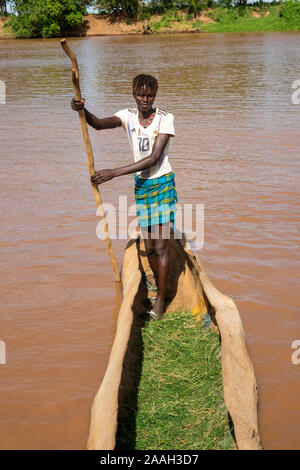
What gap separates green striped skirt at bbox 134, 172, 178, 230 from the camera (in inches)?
122

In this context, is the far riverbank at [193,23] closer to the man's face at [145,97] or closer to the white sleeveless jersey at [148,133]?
the white sleeveless jersey at [148,133]

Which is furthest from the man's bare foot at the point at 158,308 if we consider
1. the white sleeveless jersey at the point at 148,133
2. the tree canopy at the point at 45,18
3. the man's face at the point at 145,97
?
the tree canopy at the point at 45,18

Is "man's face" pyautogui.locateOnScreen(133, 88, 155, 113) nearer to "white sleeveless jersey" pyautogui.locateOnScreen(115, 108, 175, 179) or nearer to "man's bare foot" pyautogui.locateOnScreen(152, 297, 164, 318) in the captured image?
"white sleeveless jersey" pyautogui.locateOnScreen(115, 108, 175, 179)

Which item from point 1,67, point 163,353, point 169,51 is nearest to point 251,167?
point 163,353

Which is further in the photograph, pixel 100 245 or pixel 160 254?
pixel 100 245

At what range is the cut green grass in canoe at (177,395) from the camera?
7.46 ft

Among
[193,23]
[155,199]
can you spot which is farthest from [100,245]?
[193,23]

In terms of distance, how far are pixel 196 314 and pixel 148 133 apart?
3.97ft

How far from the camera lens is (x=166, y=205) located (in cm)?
315

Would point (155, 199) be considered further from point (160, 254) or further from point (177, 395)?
point (177, 395)

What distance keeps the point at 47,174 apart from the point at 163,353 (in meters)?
3.98

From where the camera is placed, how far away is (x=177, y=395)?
257 centimetres

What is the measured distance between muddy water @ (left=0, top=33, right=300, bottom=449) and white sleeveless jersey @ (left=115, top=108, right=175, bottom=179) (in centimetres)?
112

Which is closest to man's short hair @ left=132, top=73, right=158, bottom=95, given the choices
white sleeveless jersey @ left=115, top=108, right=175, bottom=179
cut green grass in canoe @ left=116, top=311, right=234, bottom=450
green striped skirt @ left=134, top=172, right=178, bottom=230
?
white sleeveless jersey @ left=115, top=108, right=175, bottom=179
